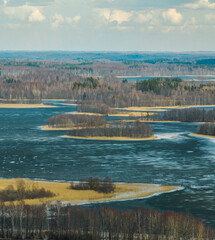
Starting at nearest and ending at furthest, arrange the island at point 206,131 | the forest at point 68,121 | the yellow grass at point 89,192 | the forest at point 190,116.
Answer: the yellow grass at point 89,192 → the island at point 206,131 → the forest at point 68,121 → the forest at point 190,116

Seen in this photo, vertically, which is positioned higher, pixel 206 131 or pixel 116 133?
pixel 206 131

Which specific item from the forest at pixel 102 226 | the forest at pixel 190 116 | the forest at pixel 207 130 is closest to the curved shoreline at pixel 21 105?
the forest at pixel 190 116

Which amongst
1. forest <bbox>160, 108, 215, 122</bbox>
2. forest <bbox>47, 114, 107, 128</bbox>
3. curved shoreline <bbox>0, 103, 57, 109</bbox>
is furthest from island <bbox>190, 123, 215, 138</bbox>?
curved shoreline <bbox>0, 103, 57, 109</bbox>

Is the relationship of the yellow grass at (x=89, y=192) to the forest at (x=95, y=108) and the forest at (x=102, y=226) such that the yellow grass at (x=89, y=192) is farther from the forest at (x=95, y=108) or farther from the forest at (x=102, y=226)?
the forest at (x=95, y=108)

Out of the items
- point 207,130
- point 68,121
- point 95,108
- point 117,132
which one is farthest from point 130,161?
point 95,108

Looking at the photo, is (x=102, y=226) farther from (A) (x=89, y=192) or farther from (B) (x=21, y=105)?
(B) (x=21, y=105)

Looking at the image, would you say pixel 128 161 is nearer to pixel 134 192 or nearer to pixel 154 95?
pixel 134 192
